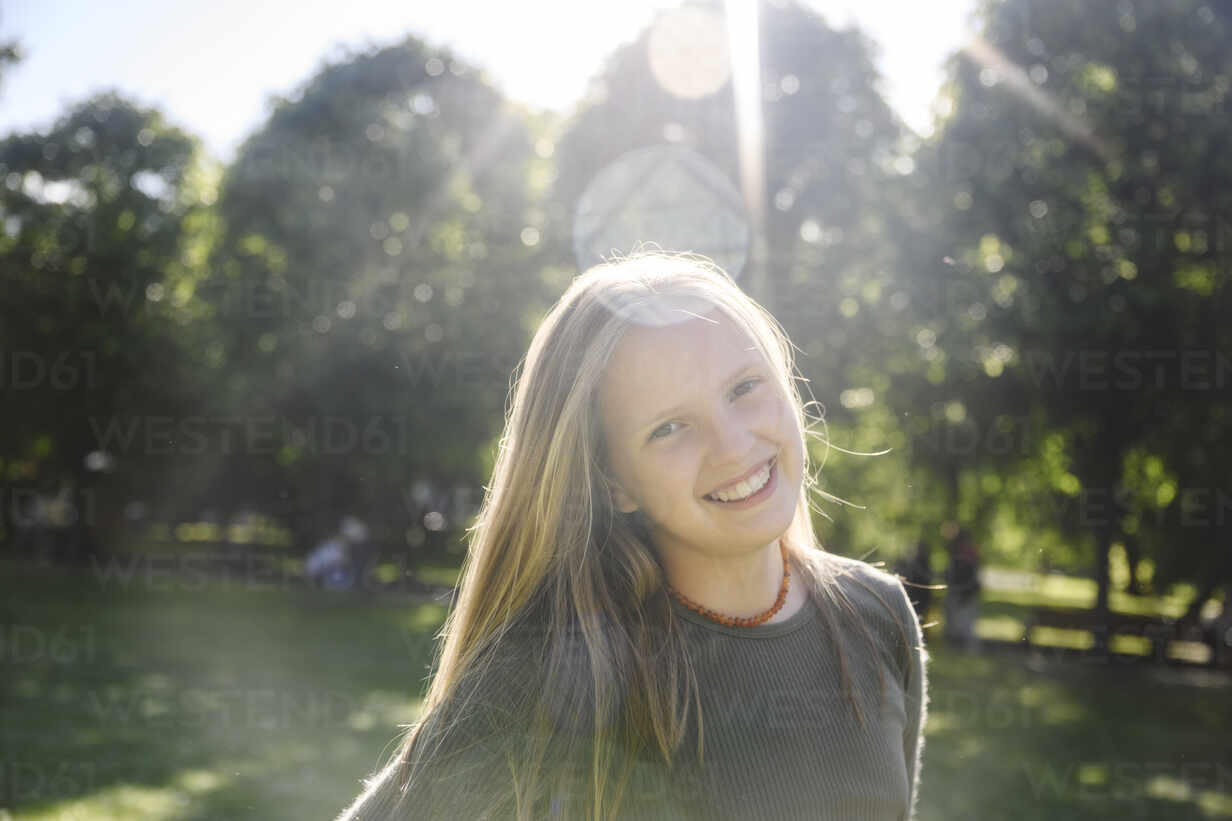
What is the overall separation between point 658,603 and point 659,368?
1.69 ft

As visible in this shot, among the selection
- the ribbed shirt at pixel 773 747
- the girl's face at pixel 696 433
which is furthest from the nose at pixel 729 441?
the ribbed shirt at pixel 773 747

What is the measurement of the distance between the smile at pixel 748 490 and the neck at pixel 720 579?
0.14m

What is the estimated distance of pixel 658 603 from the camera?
7.86 feet

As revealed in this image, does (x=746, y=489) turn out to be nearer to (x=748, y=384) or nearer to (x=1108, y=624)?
(x=748, y=384)

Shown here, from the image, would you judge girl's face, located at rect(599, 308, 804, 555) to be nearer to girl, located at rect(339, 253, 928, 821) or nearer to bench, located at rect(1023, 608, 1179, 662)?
girl, located at rect(339, 253, 928, 821)

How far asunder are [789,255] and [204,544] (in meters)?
20.9

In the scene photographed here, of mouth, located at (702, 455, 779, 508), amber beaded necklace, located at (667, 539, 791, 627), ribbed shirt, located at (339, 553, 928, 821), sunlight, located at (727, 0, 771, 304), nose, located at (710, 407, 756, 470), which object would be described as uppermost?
sunlight, located at (727, 0, 771, 304)

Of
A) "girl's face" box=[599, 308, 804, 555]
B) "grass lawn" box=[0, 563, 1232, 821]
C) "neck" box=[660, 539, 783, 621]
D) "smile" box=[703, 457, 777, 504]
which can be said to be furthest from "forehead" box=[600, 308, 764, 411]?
"grass lawn" box=[0, 563, 1232, 821]

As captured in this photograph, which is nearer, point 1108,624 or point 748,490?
point 748,490

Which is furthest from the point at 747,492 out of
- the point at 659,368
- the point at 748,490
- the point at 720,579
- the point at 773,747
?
the point at 773,747

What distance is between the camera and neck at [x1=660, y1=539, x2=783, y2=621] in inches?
97.3

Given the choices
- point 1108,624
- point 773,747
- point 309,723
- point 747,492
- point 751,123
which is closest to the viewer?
point 773,747

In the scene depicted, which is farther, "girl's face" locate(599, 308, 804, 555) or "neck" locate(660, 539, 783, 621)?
"neck" locate(660, 539, 783, 621)

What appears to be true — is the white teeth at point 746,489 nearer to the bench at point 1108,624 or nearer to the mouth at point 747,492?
the mouth at point 747,492
